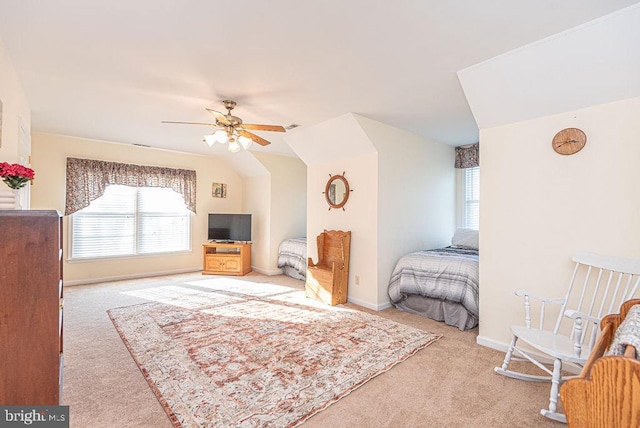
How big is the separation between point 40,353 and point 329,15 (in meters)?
2.25

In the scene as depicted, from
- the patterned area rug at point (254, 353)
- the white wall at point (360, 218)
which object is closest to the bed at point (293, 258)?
the white wall at point (360, 218)

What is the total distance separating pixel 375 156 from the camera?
388 centimetres

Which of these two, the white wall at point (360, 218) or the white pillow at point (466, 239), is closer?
the white wall at point (360, 218)

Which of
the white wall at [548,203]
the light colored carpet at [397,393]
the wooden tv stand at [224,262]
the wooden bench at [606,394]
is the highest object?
the white wall at [548,203]

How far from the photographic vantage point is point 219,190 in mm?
6492

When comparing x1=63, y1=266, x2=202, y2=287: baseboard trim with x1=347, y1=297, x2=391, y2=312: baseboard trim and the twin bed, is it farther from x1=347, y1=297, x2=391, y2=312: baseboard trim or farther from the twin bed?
the twin bed

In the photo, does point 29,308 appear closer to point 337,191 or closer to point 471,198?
point 337,191

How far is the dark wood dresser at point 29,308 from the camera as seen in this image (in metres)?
1.26

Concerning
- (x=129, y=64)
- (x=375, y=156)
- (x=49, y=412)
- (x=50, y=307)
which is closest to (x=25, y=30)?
(x=129, y=64)

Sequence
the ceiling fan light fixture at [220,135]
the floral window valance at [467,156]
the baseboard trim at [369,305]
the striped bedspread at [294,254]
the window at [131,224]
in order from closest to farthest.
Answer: the ceiling fan light fixture at [220,135] → the baseboard trim at [369,305] → the floral window valance at [467,156] → the window at [131,224] → the striped bedspread at [294,254]

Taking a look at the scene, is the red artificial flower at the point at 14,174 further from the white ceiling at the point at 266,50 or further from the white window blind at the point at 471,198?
the white window blind at the point at 471,198

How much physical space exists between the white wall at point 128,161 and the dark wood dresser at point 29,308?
4420 millimetres

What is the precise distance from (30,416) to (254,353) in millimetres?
1484

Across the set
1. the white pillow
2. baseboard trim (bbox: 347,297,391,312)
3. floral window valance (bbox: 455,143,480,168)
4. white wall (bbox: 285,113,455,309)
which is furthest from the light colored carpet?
floral window valance (bbox: 455,143,480,168)
